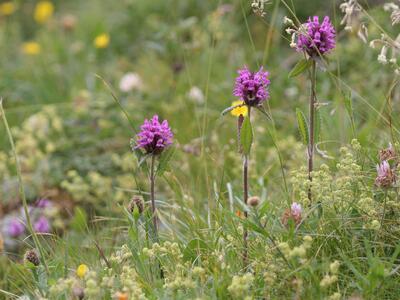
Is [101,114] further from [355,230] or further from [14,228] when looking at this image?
[355,230]

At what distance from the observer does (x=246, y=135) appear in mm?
1688

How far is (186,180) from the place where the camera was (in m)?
2.63

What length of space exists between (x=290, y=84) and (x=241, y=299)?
2233mm

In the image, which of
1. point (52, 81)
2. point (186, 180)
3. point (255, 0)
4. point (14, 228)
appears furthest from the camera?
point (52, 81)

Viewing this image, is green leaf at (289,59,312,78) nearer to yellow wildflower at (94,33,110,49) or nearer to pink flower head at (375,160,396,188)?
pink flower head at (375,160,396,188)

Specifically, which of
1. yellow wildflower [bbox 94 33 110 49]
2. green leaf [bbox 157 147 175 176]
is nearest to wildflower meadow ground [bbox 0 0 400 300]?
green leaf [bbox 157 147 175 176]

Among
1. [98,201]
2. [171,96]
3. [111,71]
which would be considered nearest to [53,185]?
[98,201]

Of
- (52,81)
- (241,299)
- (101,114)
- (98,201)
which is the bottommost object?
(241,299)

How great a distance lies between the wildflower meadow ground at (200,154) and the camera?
1.62 metres

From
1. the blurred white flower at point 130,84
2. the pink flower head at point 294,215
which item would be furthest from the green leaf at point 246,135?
the blurred white flower at point 130,84

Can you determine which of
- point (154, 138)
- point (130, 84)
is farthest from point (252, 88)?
point (130, 84)

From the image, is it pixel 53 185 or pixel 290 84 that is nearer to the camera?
pixel 53 185

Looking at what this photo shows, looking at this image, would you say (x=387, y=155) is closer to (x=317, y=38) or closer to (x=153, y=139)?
(x=317, y=38)

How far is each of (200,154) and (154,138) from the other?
2.94ft
